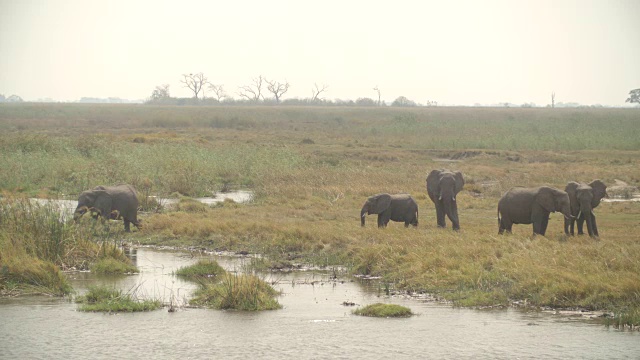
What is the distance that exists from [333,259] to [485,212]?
894 centimetres

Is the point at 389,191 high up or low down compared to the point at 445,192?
down

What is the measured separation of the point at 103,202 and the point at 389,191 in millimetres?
11146

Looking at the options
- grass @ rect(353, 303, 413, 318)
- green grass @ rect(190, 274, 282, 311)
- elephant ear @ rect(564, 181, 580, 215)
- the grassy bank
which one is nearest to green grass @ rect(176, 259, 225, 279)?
the grassy bank

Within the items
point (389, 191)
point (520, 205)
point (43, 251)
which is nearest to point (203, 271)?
point (43, 251)

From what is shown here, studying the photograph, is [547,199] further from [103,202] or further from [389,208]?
[103,202]

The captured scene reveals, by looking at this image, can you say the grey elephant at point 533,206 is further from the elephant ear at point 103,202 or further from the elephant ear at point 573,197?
the elephant ear at point 103,202

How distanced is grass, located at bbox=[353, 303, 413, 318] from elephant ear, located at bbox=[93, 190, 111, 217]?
389 inches

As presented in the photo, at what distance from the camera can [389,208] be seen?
2223 cm

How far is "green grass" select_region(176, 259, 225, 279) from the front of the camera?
17453 mm

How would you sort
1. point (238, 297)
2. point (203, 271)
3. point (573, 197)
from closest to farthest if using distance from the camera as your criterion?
point (238, 297) < point (203, 271) < point (573, 197)

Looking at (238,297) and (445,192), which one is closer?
(238,297)

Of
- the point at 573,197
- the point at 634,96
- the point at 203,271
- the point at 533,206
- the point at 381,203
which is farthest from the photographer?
the point at 634,96

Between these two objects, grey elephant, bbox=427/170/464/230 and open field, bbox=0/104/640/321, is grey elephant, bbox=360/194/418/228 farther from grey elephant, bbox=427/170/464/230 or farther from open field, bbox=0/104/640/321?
grey elephant, bbox=427/170/464/230

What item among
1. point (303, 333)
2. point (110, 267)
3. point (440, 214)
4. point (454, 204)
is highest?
point (454, 204)
